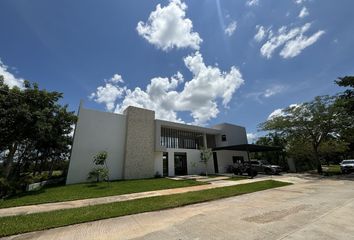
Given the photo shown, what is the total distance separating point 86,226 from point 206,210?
3977 mm

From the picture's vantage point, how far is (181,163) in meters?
22.7

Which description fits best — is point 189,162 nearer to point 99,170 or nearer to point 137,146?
point 137,146

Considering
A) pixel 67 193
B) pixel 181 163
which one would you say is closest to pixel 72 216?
pixel 67 193

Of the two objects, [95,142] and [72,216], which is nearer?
[72,216]

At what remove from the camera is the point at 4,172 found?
10906 mm

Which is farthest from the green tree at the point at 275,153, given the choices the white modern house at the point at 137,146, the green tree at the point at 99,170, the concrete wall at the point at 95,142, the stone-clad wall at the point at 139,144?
the green tree at the point at 99,170

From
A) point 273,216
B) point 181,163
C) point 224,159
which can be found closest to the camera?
point 273,216

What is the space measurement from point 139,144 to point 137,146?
0.99ft

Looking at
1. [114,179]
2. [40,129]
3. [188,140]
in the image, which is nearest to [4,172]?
[40,129]

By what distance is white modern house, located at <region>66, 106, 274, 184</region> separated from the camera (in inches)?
610

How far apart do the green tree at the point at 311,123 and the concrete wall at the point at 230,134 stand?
5.11 meters

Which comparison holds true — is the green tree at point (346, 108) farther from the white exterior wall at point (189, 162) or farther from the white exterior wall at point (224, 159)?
the white exterior wall at point (189, 162)

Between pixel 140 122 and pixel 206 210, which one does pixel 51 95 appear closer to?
pixel 140 122

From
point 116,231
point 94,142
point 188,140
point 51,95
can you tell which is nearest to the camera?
point 116,231
